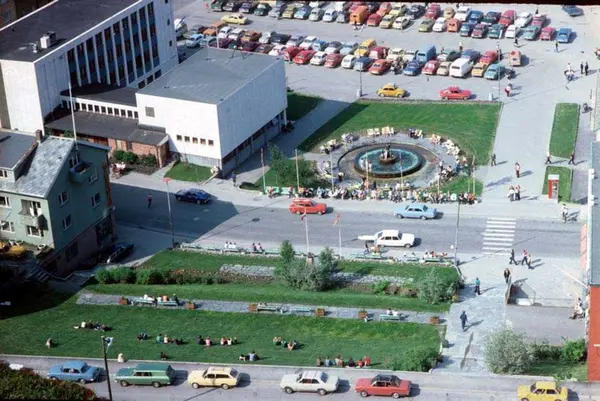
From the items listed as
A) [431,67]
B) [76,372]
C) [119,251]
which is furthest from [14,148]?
[431,67]

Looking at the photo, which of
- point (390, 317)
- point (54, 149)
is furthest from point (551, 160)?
point (54, 149)

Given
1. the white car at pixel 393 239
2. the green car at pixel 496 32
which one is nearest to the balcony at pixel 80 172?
the white car at pixel 393 239

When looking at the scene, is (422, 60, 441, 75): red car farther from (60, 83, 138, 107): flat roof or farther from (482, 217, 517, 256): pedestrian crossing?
(482, 217, 517, 256): pedestrian crossing

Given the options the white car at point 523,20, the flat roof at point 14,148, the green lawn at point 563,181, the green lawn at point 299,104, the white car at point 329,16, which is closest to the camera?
the flat roof at point 14,148

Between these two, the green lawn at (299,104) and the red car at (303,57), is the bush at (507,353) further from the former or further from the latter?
the red car at (303,57)

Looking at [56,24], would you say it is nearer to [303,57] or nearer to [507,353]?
[303,57]

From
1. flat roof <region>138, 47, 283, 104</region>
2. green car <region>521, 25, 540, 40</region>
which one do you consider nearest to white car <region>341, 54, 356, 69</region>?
flat roof <region>138, 47, 283, 104</region>
